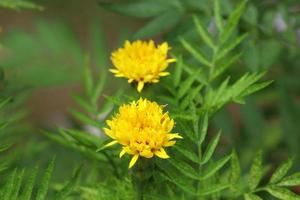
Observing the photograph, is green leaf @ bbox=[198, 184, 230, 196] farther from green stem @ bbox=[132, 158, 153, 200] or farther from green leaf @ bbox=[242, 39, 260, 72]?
green leaf @ bbox=[242, 39, 260, 72]

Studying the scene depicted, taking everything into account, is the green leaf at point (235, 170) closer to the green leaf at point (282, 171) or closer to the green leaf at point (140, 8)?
the green leaf at point (282, 171)

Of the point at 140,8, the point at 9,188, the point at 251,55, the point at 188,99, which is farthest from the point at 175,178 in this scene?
the point at 140,8

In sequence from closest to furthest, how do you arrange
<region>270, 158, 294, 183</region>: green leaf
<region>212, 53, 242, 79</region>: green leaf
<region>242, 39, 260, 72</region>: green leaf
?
<region>270, 158, 294, 183</region>: green leaf, <region>212, 53, 242, 79</region>: green leaf, <region>242, 39, 260, 72</region>: green leaf

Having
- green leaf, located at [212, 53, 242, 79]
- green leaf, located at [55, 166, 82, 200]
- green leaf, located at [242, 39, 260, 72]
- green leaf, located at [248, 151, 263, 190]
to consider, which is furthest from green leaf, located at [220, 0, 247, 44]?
green leaf, located at [55, 166, 82, 200]

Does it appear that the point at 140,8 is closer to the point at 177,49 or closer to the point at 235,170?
the point at 177,49

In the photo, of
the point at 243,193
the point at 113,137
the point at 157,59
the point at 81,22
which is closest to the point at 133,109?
the point at 113,137

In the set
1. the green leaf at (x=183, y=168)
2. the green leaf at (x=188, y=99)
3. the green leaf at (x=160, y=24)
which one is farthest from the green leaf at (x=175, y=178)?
the green leaf at (x=160, y=24)

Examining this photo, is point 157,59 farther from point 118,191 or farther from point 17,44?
point 17,44
